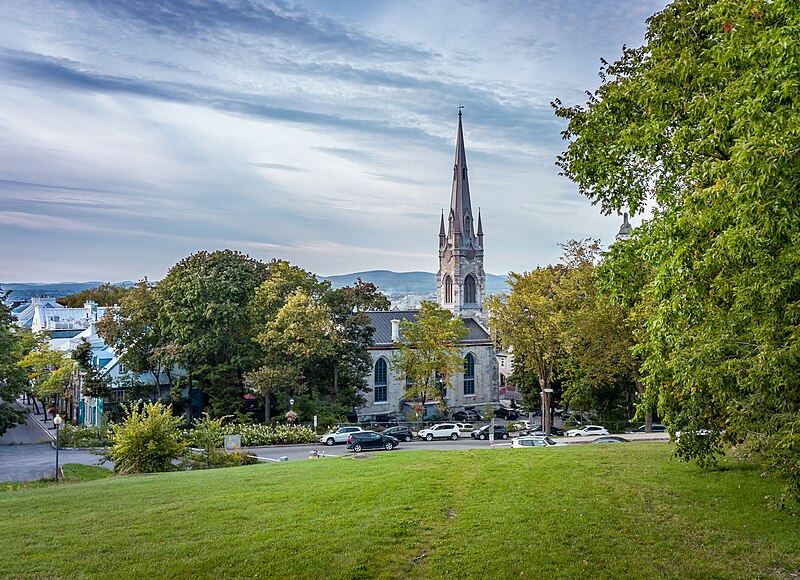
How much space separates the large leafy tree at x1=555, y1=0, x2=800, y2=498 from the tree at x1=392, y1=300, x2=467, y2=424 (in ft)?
105

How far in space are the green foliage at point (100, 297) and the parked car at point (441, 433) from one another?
62479 millimetres

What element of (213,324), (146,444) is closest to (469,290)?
(213,324)

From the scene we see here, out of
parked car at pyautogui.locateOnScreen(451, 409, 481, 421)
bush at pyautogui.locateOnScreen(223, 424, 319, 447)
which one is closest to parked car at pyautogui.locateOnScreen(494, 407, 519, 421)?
parked car at pyautogui.locateOnScreen(451, 409, 481, 421)

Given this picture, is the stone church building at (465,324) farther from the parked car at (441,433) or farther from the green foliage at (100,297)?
the green foliage at (100,297)

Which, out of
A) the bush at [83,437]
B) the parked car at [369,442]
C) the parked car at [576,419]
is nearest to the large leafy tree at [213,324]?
the bush at [83,437]

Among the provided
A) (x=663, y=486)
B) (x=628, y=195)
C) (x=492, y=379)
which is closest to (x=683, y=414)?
(x=663, y=486)

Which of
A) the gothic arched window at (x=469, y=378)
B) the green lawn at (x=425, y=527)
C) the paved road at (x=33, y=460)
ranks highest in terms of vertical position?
the gothic arched window at (x=469, y=378)

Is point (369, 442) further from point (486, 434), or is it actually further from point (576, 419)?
point (576, 419)

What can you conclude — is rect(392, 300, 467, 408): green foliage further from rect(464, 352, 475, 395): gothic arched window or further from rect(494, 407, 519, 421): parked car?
rect(464, 352, 475, 395): gothic arched window

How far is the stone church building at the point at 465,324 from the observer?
5431 centimetres

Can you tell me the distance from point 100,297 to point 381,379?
61341mm

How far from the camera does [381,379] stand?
54469mm

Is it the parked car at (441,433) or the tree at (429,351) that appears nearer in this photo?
the parked car at (441,433)

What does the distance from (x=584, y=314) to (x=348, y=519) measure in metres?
24.5
